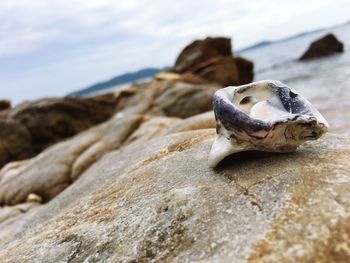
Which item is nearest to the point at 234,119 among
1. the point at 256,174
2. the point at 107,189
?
the point at 256,174

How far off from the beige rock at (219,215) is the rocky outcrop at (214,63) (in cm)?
1468

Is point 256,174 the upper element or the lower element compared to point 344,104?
upper

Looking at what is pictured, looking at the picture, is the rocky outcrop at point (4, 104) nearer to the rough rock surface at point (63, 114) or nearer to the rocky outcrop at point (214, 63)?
A: the rough rock surface at point (63, 114)

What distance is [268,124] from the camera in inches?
104

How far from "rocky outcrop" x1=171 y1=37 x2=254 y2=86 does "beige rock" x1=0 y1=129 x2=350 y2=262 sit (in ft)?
48.1

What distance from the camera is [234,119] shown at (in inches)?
107

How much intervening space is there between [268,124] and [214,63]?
53.6 feet

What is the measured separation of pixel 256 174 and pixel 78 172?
19.4ft

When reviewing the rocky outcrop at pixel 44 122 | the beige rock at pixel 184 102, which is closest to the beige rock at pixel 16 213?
the beige rock at pixel 184 102

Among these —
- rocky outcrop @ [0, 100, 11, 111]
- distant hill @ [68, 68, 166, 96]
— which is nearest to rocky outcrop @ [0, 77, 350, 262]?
rocky outcrop @ [0, 100, 11, 111]

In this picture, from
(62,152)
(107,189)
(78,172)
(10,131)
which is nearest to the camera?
(107,189)

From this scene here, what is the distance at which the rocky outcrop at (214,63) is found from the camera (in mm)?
18141

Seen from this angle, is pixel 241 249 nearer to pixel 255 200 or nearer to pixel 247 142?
pixel 255 200

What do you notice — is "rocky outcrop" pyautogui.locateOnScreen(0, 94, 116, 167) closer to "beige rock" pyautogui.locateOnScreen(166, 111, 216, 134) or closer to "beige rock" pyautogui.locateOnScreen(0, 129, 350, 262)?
"beige rock" pyautogui.locateOnScreen(166, 111, 216, 134)
